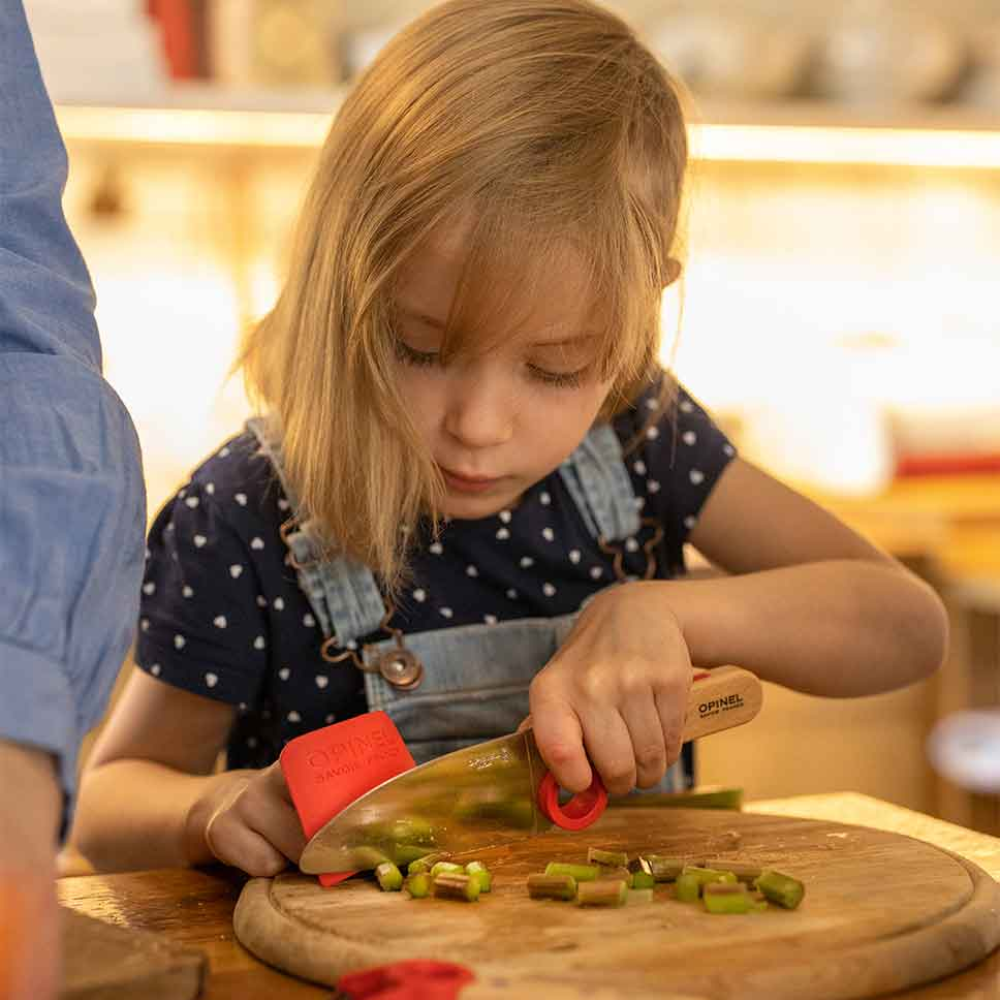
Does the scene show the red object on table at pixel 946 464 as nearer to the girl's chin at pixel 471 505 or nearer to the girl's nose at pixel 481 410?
the girl's chin at pixel 471 505

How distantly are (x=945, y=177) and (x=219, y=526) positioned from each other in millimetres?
2432

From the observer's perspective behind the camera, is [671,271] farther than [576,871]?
Yes

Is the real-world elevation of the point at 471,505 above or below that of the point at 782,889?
above

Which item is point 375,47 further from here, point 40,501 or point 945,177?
point 40,501

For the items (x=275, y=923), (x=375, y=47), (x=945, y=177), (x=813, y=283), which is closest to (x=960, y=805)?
(x=813, y=283)

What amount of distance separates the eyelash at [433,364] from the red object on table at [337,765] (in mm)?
246

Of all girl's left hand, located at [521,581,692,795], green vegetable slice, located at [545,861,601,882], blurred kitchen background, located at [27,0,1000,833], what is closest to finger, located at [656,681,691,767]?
girl's left hand, located at [521,581,692,795]

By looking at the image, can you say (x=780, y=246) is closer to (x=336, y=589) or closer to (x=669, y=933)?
(x=336, y=589)

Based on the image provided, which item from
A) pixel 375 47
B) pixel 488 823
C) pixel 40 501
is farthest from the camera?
pixel 375 47

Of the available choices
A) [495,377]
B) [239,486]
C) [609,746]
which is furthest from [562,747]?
[239,486]

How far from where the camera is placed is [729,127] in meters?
2.54

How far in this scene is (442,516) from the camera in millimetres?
1131

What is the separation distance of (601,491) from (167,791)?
417 mm

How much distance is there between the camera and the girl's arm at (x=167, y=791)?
2.77ft
